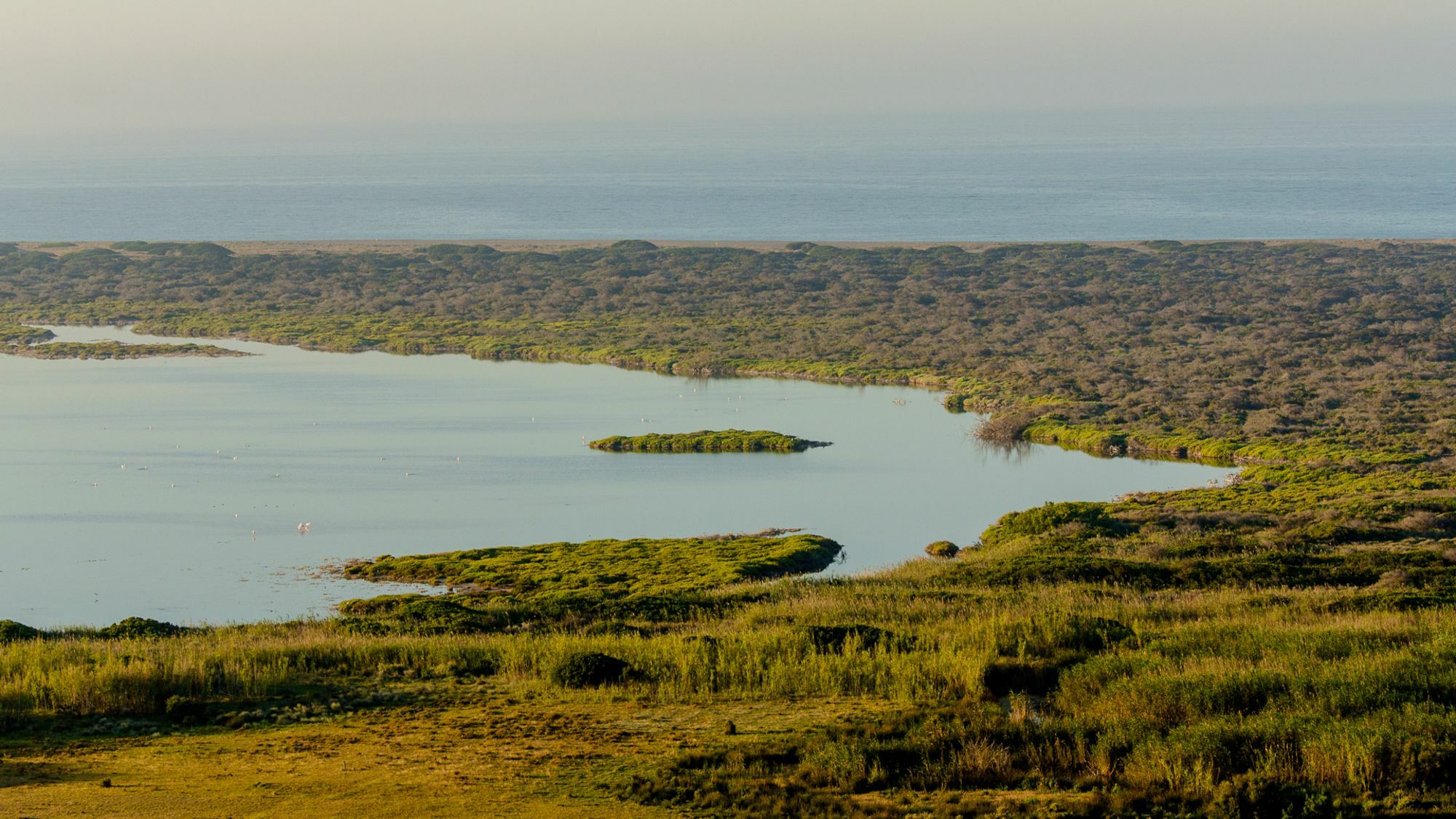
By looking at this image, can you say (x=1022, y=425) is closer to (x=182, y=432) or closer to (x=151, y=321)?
(x=182, y=432)

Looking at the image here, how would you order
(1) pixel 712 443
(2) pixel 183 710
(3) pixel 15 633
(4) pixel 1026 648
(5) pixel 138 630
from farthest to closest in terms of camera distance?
(1) pixel 712 443, (5) pixel 138 630, (3) pixel 15 633, (4) pixel 1026 648, (2) pixel 183 710

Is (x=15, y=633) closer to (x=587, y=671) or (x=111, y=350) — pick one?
(x=587, y=671)

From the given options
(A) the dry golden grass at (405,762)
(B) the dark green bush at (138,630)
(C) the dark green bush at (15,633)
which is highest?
(A) the dry golden grass at (405,762)

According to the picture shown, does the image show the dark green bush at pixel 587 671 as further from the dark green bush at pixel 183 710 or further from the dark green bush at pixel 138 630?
the dark green bush at pixel 138 630

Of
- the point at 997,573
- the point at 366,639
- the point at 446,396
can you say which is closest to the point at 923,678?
the point at 366,639

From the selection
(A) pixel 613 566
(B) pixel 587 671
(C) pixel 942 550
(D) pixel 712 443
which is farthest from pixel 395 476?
(B) pixel 587 671

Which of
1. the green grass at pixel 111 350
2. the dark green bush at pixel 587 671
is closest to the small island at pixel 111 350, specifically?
the green grass at pixel 111 350

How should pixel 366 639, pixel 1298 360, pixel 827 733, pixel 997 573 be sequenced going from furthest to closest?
pixel 1298 360
pixel 997 573
pixel 366 639
pixel 827 733
